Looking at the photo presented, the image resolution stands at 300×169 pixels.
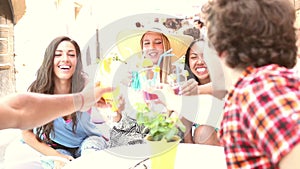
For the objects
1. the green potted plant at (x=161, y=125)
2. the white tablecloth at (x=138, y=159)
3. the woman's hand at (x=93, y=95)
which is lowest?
the white tablecloth at (x=138, y=159)

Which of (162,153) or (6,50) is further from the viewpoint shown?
(6,50)

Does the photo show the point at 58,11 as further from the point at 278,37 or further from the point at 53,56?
the point at 278,37

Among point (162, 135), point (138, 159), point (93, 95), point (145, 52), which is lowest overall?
point (138, 159)

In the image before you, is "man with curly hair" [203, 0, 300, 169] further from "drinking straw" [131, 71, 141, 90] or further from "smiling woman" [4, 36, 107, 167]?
"smiling woman" [4, 36, 107, 167]

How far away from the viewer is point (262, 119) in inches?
22.7

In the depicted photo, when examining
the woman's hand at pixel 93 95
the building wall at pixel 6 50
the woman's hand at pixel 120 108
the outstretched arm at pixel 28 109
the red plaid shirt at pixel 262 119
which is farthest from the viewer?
the building wall at pixel 6 50

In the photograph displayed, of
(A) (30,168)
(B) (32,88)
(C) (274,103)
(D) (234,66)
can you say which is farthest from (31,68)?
(C) (274,103)

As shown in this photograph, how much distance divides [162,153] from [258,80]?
651mm

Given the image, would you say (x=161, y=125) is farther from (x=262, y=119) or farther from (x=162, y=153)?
(x=262, y=119)

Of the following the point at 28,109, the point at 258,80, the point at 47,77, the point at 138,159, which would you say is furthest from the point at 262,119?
the point at 47,77

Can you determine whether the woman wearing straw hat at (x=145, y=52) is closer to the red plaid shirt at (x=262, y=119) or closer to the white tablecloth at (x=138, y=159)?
the white tablecloth at (x=138, y=159)

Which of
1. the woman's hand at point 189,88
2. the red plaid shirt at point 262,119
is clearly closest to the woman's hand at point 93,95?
the woman's hand at point 189,88

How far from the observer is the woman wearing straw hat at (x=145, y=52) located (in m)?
1.44

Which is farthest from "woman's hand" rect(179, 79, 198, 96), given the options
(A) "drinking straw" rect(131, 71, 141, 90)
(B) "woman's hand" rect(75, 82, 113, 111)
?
(B) "woman's hand" rect(75, 82, 113, 111)
